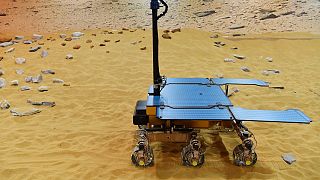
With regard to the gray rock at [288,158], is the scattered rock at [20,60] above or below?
above

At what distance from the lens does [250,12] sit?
9.68m

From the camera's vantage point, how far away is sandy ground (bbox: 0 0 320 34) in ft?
30.0

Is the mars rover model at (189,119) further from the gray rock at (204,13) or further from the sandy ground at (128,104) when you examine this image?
the gray rock at (204,13)

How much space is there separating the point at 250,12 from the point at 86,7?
4.82 meters

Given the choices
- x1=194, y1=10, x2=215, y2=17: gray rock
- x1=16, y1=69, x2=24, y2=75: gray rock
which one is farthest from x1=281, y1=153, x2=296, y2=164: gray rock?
x1=194, y1=10, x2=215, y2=17: gray rock

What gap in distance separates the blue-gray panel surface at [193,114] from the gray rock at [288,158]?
0.82 m

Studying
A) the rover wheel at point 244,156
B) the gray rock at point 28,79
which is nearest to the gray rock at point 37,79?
the gray rock at point 28,79

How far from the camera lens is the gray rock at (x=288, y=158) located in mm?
3291

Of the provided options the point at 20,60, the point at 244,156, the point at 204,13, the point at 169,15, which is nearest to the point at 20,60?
the point at 20,60

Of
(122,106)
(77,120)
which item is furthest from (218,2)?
(77,120)

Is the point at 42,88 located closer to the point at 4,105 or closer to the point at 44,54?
the point at 4,105

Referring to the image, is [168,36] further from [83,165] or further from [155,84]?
[83,165]

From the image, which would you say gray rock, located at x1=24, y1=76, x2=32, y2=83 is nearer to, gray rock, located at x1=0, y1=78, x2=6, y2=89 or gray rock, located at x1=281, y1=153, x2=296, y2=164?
gray rock, located at x1=0, y1=78, x2=6, y2=89

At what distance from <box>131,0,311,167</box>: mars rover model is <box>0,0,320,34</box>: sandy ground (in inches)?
246
